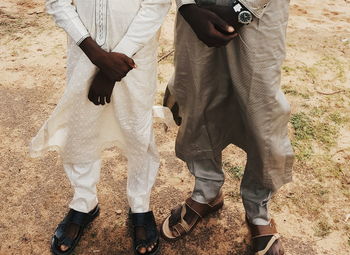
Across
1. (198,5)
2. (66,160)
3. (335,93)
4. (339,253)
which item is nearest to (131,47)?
(198,5)

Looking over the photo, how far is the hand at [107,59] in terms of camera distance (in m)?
1.67

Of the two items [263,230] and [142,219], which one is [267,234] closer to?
[263,230]

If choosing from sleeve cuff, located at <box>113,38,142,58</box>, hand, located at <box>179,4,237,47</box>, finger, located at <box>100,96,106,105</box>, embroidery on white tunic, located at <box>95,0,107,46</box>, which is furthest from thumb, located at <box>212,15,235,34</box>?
finger, located at <box>100,96,106,105</box>

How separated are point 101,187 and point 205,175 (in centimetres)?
75

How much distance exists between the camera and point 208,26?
1.65 m

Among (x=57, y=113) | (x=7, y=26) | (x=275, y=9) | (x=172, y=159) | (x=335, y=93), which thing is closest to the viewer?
(x=275, y=9)

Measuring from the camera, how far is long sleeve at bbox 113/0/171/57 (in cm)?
167

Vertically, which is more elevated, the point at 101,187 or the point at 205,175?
the point at 205,175

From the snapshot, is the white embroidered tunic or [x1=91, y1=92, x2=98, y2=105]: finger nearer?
the white embroidered tunic

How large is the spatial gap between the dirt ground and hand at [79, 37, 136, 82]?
1055 millimetres

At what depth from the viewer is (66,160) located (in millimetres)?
2055

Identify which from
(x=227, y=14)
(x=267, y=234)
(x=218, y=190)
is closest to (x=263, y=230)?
(x=267, y=234)

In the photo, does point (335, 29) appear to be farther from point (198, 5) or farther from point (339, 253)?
point (198, 5)

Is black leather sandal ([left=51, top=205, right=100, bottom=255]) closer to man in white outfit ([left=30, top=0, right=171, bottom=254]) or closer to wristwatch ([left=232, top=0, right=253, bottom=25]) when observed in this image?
man in white outfit ([left=30, top=0, right=171, bottom=254])
